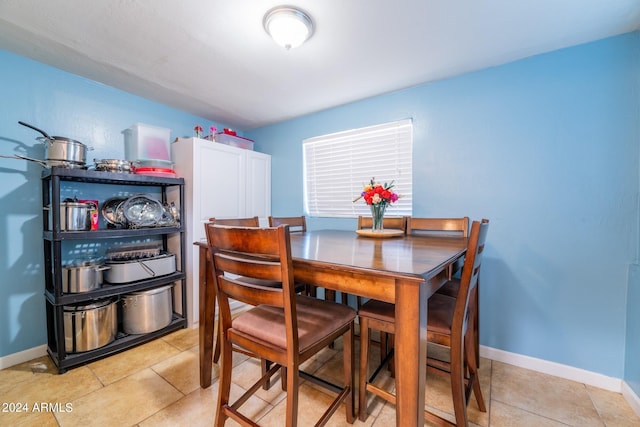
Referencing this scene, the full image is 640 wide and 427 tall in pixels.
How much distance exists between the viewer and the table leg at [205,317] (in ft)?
5.05

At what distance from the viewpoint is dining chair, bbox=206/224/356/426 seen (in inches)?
36.5

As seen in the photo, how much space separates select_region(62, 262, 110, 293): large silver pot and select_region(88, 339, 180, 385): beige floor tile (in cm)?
55

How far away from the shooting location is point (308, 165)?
2996 mm

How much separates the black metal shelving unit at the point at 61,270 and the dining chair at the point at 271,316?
1.35m

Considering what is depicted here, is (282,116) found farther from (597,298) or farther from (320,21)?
(597,298)

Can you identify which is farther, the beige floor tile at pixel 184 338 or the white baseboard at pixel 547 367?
the beige floor tile at pixel 184 338

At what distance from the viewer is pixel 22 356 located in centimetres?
182

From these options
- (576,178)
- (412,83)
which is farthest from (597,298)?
(412,83)

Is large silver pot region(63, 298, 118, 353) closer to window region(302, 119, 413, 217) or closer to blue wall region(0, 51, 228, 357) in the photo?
blue wall region(0, 51, 228, 357)

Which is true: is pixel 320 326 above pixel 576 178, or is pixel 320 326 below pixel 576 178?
below

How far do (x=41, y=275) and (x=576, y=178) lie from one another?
3.96m

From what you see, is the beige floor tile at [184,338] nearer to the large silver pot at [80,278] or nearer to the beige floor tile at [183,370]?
the beige floor tile at [183,370]

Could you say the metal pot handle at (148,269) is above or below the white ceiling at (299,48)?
below

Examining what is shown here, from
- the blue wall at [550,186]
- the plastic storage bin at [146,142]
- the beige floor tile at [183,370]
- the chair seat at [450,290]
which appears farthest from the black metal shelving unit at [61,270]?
the blue wall at [550,186]
